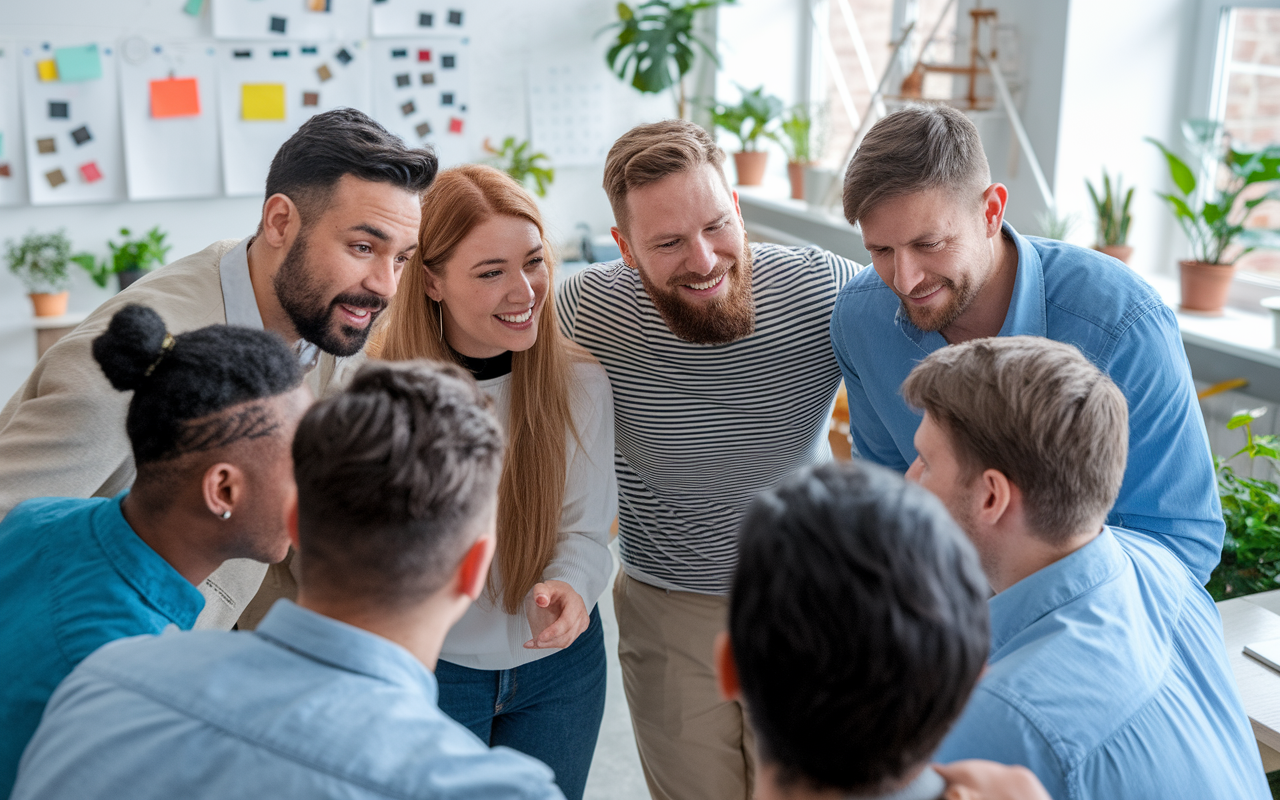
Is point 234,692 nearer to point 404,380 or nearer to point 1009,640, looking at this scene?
A: point 404,380

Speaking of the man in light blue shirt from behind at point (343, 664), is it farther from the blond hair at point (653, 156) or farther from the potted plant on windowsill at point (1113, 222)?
the potted plant on windowsill at point (1113, 222)

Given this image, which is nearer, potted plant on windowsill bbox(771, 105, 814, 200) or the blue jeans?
the blue jeans

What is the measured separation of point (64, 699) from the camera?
2.70 ft

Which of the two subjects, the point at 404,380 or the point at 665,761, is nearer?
the point at 404,380

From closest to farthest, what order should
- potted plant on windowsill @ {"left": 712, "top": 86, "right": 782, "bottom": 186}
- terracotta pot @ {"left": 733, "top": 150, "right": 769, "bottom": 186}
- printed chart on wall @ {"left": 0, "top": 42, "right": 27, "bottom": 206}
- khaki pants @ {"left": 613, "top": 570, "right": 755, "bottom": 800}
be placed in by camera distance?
khaki pants @ {"left": 613, "top": 570, "right": 755, "bottom": 800} → printed chart on wall @ {"left": 0, "top": 42, "right": 27, "bottom": 206} → potted plant on windowsill @ {"left": 712, "top": 86, "right": 782, "bottom": 186} → terracotta pot @ {"left": 733, "top": 150, "right": 769, "bottom": 186}

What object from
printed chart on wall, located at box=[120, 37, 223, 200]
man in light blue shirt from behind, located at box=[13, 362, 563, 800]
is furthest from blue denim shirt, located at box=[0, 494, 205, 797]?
printed chart on wall, located at box=[120, 37, 223, 200]

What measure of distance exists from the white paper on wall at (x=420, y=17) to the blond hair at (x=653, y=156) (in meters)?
3.36

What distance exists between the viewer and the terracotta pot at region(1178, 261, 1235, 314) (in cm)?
298

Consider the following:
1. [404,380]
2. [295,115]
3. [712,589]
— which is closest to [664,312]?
[712,589]

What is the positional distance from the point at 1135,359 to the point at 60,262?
4.36 m

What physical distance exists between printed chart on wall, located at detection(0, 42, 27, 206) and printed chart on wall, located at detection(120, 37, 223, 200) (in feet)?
1.36

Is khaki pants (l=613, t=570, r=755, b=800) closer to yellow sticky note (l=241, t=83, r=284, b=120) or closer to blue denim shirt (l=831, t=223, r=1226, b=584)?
blue denim shirt (l=831, t=223, r=1226, b=584)

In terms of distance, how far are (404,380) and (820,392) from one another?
1.19 meters

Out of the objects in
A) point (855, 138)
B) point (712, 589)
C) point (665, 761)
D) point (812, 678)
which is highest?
point (855, 138)
